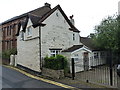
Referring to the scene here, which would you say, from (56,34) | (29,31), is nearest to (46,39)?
(56,34)

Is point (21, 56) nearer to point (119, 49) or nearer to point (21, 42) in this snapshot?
point (21, 42)

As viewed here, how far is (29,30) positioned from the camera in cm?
1759

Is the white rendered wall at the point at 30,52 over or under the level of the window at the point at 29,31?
under

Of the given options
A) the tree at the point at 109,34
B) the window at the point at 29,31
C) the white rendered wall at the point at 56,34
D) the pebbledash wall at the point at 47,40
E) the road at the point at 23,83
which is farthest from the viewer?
the tree at the point at 109,34

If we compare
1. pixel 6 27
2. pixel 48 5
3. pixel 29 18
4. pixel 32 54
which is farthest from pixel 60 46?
A: pixel 6 27

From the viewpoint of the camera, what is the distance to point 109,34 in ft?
69.3

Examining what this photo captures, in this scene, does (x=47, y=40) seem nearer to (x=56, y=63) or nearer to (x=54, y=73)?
(x=56, y=63)

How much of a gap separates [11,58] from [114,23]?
57.9 ft

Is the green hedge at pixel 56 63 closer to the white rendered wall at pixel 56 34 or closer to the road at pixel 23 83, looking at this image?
the white rendered wall at pixel 56 34

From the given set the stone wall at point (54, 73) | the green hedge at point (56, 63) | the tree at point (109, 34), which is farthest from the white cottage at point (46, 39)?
the tree at point (109, 34)

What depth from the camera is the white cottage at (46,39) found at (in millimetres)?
15328

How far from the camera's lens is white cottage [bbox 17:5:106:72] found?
15.3 meters

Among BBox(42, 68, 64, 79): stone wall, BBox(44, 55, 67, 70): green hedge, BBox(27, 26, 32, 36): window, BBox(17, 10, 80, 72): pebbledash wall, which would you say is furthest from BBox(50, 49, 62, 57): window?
BBox(27, 26, 32, 36): window

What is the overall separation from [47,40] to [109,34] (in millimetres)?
10970
